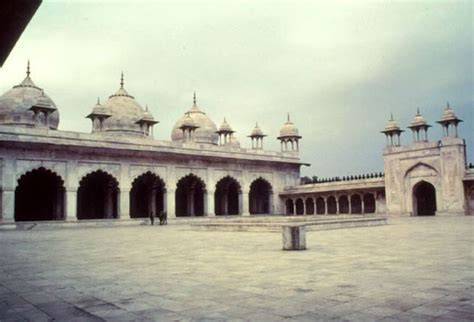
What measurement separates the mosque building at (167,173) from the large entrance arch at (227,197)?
0.10 m

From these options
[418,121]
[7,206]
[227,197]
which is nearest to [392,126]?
[418,121]

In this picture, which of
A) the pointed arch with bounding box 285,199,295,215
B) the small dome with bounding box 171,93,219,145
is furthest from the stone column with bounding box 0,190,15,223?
the pointed arch with bounding box 285,199,295,215

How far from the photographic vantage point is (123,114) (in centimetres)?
2958

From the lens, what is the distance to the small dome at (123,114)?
29.1 metres

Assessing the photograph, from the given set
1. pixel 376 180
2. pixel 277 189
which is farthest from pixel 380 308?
pixel 277 189

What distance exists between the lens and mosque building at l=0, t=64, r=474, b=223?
2098 cm

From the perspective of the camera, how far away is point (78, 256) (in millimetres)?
7750

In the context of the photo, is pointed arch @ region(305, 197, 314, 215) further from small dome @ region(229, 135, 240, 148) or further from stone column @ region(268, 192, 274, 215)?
small dome @ region(229, 135, 240, 148)

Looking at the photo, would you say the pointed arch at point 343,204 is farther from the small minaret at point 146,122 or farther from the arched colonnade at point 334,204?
the small minaret at point 146,122

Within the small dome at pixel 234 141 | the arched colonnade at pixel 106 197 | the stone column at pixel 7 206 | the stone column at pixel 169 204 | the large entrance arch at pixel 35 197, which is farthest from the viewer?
the small dome at pixel 234 141

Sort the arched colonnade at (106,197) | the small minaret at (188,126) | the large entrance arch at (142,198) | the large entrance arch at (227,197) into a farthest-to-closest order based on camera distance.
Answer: the large entrance arch at (227,197) → the small minaret at (188,126) → the large entrance arch at (142,198) → the arched colonnade at (106,197)

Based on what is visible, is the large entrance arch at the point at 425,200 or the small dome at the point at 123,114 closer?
the large entrance arch at the point at 425,200

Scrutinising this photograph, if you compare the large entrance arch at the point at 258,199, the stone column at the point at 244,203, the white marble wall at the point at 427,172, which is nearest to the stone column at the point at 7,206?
the stone column at the point at 244,203

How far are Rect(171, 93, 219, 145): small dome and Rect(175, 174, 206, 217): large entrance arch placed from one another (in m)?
4.82
